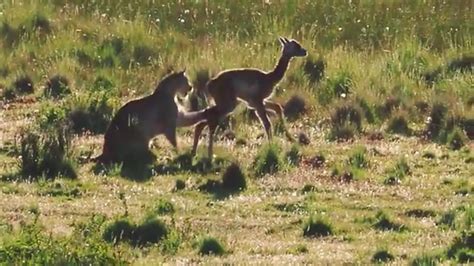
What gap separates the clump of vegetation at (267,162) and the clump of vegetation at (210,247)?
11.6 feet

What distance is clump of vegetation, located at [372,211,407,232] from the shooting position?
11805 millimetres

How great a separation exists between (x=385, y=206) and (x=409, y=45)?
7.62 metres

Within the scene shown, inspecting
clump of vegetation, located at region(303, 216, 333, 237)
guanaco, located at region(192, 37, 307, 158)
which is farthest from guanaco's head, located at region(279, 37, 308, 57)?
clump of vegetation, located at region(303, 216, 333, 237)

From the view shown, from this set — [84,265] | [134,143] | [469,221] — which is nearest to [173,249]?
[84,265]

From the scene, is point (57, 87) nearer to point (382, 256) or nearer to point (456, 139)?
point (456, 139)

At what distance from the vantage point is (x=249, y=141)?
629 inches

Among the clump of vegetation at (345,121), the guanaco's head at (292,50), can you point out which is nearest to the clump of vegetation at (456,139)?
the clump of vegetation at (345,121)

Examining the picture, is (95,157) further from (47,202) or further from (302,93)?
(302,93)

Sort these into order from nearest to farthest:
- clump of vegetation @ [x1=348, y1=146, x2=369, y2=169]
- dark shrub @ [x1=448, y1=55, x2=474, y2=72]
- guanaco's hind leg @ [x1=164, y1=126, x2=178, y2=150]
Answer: clump of vegetation @ [x1=348, y1=146, x2=369, y2=169], guanaco's hind leg @ [x1=164, y1=126, x2=178, y2=150], dark shrub @ [x1=448, y1=55, x2=474, y2=72]

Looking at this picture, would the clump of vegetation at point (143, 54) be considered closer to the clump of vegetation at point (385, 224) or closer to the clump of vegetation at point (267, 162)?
the clump of vegetation at point (267, 162)

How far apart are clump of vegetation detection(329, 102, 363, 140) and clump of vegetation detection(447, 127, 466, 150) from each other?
1.12 m

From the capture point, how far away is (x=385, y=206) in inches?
503

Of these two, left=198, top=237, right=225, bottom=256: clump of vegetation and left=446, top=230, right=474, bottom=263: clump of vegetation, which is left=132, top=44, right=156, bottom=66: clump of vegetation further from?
left=446, top=230, right=474, bottom=263: clump of vegetation

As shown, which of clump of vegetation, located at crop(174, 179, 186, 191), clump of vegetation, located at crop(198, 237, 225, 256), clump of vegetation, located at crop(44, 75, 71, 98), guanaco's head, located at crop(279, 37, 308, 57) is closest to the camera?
clump of vegetation, located at crop(198, 237, 225, 256)
